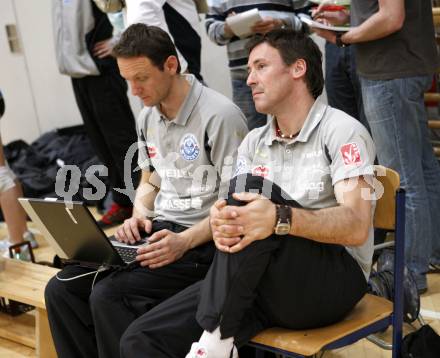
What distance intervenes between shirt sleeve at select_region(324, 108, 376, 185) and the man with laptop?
17.4 inches

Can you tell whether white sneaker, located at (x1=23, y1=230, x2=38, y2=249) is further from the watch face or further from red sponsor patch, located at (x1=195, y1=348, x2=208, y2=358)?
the watch face

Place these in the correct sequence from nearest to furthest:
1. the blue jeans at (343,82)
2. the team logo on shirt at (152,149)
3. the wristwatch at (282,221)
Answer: the wristwatch at (282,221) → the team logo on shirt at (152,149) → the blue jeans at (343,82)

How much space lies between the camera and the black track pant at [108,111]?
3.89 m

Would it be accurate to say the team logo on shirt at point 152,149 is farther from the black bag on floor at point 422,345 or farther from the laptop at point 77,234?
the black bag on floor at point 422,345

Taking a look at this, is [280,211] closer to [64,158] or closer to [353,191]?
[353,191]

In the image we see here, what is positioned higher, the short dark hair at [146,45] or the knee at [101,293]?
the short dark hair at [146,45]

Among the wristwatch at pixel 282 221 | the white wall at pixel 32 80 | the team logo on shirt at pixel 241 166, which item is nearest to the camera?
the wristwatch at pixel 282 221

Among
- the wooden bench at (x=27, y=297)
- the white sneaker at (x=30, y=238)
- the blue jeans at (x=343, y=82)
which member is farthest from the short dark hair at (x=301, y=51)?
the white sneaker at (x=30, y=238)

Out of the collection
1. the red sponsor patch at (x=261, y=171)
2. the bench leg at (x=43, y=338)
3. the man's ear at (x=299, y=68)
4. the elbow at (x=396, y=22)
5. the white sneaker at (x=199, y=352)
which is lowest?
the bench leg at (x=43, y=338)

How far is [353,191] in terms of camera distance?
1762 mm

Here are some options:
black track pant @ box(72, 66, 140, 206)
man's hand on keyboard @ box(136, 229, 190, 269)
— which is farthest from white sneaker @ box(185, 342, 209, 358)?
black track pant @ box(72, 66, 140, 206)

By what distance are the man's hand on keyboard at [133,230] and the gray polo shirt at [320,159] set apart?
0.47 metres

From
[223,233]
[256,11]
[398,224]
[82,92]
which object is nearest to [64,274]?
[223,233]

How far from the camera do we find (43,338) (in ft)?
8.46
